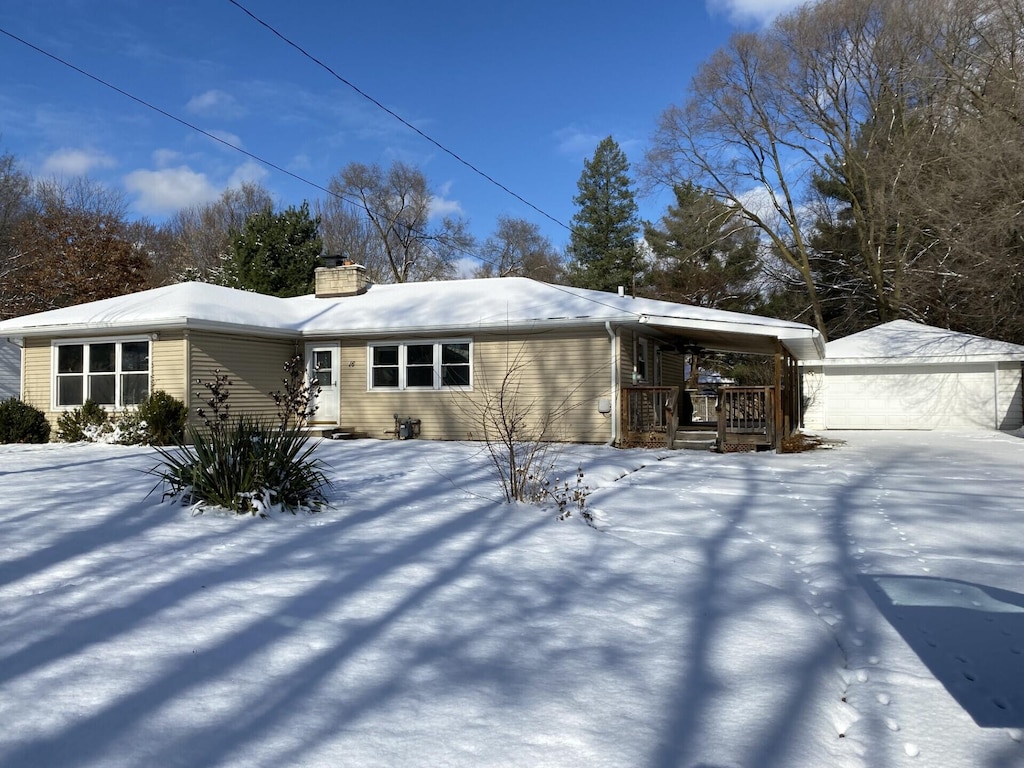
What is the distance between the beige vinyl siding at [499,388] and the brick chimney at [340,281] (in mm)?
3119

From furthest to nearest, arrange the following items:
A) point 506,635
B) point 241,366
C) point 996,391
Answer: point 996,391 → point 241,366 → point 506,635

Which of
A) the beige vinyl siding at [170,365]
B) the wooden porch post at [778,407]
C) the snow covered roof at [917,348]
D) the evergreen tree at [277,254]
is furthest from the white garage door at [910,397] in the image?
the evergreen tree at [277,254]

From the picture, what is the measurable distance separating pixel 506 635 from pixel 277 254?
1144 inches

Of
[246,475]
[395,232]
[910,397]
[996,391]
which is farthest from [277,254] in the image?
[246,475]

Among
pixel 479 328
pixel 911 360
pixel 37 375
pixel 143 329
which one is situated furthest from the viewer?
pixel 911 360

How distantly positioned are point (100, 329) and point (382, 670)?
46.4 feet

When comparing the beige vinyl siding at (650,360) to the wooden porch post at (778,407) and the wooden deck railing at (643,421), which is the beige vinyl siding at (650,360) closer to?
the wooden deck railing at (643,421)

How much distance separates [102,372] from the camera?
15.6 m

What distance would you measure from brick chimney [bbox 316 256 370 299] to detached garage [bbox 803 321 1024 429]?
13.0 m

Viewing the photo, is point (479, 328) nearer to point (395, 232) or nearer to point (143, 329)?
point (143, 329)

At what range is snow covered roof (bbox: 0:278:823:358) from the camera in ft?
46.9

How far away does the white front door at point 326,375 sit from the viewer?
666 inches

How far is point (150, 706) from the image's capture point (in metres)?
3.08

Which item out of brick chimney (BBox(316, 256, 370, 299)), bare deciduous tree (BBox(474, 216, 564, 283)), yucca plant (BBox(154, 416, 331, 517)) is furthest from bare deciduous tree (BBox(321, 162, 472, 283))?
yucca plant (BBox(154, 416, 331, 517))
